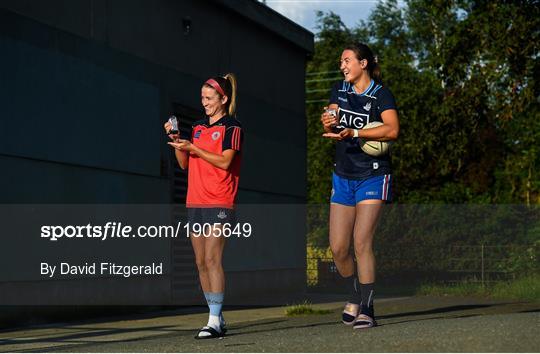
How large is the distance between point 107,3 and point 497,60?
8.36 meters

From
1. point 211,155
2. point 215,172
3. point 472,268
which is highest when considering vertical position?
point 211,155

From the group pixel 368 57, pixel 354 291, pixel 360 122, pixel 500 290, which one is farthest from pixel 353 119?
pixel 500 290

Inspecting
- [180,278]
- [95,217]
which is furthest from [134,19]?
[180,278]

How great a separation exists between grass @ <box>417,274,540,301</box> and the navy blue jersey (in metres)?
7.85

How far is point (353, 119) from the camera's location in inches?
317

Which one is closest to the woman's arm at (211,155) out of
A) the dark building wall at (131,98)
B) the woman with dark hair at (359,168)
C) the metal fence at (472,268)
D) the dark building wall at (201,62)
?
the woman with dark hair at (359,168)

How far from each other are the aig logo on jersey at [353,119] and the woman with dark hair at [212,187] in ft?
2.62

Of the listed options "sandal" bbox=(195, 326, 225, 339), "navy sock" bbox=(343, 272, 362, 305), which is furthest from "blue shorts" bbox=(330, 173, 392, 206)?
"sandal" bbox=(195, 326, 225, 339)

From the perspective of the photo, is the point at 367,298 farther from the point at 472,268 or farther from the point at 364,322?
the point at 472,268

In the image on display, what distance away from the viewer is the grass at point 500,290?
15762mm

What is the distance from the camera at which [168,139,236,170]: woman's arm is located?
771 cm

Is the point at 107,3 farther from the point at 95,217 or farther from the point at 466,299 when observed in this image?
the point at 466,299

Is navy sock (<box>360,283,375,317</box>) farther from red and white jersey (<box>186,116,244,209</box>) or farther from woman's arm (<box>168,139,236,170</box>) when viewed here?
woman's arm (<box>168,139,236,170</box>)

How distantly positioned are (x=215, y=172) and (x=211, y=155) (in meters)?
0.14
